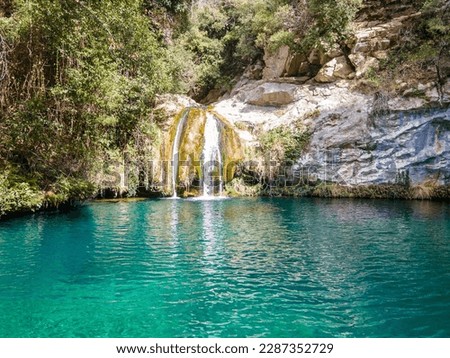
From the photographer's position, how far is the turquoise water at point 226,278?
4.79 m

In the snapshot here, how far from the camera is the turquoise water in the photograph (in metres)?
4.79

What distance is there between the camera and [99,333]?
15.0 ft

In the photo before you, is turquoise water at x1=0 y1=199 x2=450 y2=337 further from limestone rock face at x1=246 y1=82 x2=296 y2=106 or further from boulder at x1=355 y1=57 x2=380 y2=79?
limestone rock face at x1=246 y1=82 x2=296 y2=106

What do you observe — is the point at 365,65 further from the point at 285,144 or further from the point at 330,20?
the point at 285,144

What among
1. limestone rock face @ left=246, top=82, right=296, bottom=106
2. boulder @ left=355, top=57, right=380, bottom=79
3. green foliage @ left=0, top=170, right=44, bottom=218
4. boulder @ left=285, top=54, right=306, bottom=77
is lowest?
green foliage @ left=0, top=170, right=44, bottom=218

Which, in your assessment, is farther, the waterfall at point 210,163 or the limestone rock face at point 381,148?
the waterfall at point 210,163

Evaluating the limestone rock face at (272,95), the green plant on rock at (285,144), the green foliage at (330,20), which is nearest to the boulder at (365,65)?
the green foliage at (330,20)

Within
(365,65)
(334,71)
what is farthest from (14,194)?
(365,65)

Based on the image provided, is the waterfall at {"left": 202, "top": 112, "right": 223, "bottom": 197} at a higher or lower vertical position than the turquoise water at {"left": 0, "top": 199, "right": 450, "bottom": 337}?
higher

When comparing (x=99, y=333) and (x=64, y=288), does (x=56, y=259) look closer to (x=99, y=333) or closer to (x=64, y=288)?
(x=64, y=288)

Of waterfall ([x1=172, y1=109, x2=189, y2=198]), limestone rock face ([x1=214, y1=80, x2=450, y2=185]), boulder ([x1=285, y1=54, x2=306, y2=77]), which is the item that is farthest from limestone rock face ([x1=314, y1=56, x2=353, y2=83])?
waterfall ([x1=172, y1=109, x2=189, y2=198])

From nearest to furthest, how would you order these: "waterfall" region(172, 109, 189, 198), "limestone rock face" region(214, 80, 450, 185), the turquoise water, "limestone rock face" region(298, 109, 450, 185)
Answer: the turquoise water < "limestone rock face" region(298, 109, 450, 185) < "limestone rock face" region(214, 80, 450, 185) < "waterfall" region(172, 109, 189, 198)

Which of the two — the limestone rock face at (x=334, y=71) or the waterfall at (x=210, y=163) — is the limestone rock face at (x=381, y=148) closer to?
the limestone rock face at (x=334, y=71)

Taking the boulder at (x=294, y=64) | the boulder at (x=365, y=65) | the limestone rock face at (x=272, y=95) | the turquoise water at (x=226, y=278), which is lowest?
the turquoise water at (x=226, y=278)
